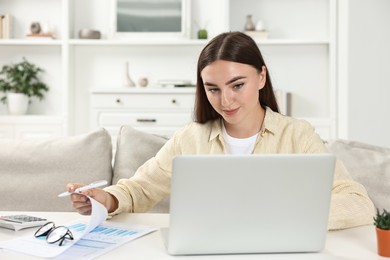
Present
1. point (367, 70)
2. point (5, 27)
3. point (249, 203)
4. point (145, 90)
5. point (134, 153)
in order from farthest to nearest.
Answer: point (5, 27)
point (145, 90)
point (367, 70)
point (134, 153)
point (249, 203)

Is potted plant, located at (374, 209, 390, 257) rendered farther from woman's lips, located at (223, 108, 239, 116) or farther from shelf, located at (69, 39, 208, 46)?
shelf, located at (69, 39, 208, 46)

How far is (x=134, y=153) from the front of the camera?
2102 mm

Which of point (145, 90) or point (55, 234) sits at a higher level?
point (145, 90)

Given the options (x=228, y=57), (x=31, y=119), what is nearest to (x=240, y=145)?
(x=228, y=57)

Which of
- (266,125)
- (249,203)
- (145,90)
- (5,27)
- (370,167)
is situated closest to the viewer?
(249,203)

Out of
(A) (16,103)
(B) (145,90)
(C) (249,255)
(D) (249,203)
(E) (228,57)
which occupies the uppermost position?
(E) (228,57)

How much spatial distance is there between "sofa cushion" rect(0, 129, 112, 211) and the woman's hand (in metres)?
0.56

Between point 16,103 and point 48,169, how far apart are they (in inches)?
104

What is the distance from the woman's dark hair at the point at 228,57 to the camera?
1.69 metres

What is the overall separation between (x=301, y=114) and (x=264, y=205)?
371cm

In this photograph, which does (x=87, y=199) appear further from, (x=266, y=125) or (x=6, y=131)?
(x=6, y=131)

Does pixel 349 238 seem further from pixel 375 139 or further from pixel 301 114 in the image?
pixel 301 114

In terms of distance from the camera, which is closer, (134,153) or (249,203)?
(249,203)

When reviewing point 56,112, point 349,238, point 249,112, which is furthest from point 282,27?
point 349,238
